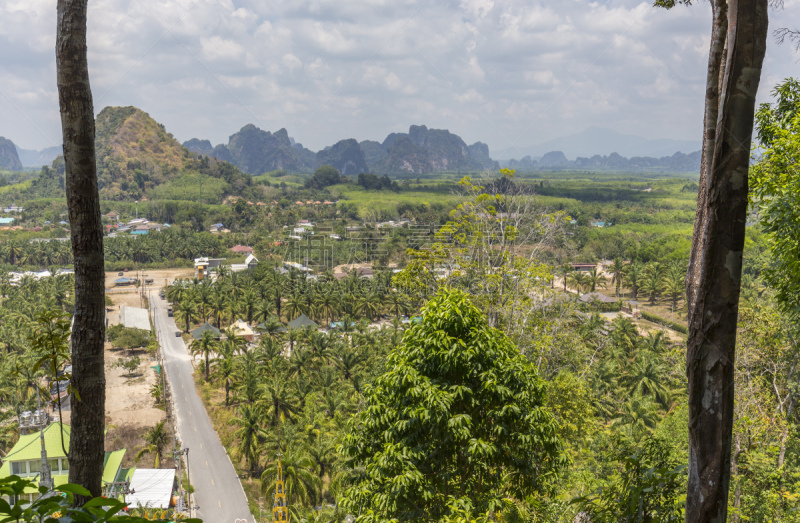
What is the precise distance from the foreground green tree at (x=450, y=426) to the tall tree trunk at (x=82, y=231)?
2161mm

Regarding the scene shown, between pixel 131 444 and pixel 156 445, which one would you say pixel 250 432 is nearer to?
pixel 156 445

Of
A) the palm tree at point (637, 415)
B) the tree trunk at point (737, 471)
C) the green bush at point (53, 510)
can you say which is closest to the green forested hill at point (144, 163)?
the palm tree at point (637, 415)

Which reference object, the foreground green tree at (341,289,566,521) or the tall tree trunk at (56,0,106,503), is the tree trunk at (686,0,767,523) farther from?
the tall tree trunk at (56,0,106,503)

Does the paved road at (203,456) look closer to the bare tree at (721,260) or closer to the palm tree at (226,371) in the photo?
the palm tree at (226,371)

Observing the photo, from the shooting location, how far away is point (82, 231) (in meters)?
2.16

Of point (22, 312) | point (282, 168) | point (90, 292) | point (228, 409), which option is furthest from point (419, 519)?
point (282, 168)

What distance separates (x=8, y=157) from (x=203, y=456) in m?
192

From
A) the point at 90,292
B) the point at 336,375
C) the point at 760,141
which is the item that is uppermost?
the point at 760,141

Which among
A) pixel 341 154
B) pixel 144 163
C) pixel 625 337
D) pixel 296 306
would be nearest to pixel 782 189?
pixel 625 337

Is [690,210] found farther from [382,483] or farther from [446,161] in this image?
[446,161]

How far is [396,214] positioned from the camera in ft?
239

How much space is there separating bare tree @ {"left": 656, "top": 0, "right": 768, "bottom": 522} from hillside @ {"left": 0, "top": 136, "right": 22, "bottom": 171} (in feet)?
655

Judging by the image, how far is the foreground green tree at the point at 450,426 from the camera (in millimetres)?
3906

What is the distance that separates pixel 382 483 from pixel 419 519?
0.37 metres
